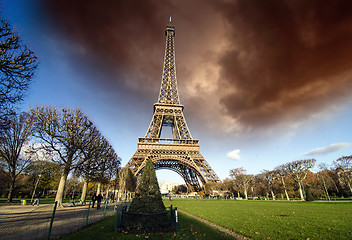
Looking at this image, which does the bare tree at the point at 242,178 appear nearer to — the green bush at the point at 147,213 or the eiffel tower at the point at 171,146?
the eiffel tower at the point at 171,146

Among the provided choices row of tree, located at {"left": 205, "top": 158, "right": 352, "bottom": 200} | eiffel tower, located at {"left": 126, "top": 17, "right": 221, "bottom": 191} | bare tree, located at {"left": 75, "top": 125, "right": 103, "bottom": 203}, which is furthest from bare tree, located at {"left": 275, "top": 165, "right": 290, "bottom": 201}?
bare tree, located at {"left": 75, "top": 125, "right": 103, "bottom": 203}

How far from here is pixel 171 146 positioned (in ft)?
127

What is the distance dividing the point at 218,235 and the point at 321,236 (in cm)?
372

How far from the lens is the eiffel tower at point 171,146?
35.2 metres

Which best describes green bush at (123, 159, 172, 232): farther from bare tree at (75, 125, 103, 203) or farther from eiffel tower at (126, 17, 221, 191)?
eiffel tower at (126, 17, 221, 191)

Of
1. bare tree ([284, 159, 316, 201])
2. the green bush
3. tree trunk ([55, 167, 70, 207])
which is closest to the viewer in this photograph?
the green bush

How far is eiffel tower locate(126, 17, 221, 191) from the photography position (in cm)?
3522

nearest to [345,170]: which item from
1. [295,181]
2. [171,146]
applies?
[295,181]

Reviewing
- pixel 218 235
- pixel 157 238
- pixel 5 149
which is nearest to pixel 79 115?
pixel 5 149

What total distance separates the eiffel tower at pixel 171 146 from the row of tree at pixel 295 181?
18.6 feet

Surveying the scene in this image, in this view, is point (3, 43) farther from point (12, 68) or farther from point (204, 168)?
point (204, 168)

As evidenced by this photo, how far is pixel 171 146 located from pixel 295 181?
31526 millimetres

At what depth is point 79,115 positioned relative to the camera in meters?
18.5

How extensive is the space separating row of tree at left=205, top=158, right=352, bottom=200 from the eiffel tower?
18.6 feet
